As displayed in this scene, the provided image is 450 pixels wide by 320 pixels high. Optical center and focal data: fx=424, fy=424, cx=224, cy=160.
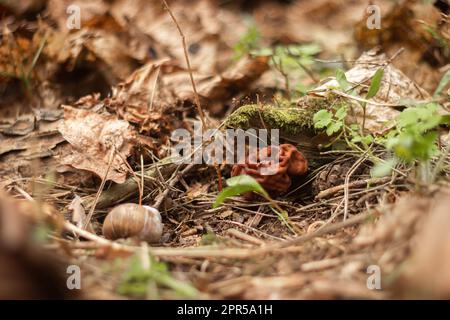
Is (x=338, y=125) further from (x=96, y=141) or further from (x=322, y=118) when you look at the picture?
(x=96, y=141)

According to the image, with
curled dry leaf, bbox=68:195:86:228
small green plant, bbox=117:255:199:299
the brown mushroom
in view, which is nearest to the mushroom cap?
the brown mushroom

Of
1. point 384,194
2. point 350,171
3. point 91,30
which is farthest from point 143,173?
point 91,30

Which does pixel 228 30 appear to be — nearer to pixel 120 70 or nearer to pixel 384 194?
pixel 120 70

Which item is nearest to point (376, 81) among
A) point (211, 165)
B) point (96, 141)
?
point (211, 165)

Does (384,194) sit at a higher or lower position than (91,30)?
lower

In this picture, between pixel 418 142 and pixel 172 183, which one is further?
pixel 172 183

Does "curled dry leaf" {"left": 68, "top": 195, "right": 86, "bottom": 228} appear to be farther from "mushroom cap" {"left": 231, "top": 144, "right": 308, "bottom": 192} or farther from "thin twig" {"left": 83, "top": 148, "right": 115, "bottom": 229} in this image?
"mushroom cap" {"left": 231, "top": 144, "right": 308, "bottom": 192}
